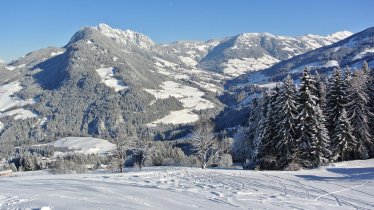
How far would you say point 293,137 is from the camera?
55.1 m

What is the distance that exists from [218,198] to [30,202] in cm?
1085

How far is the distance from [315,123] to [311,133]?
1.41 meters

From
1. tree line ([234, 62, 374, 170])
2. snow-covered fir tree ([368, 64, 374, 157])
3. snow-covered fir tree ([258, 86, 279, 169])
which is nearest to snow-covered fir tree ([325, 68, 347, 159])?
tree line ([234, 62, 374, 170])

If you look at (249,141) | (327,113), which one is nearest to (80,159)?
(249,141)

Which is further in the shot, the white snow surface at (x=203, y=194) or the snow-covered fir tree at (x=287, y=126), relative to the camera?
the snow-covered fir tree at (x=287, y=126)

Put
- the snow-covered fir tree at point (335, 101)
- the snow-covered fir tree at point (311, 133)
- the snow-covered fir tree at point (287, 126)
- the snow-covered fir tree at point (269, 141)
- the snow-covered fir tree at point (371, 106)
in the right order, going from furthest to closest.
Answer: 1. the snow-covered fir tree at point (371, 106)
2. the snow-covered fir tree at point (335, 101)
3. the snow-covered fir tree at point (269, 141)
4. the snow-covered fir tree at point (311, 133)
5. the snow-covered fir tree at point (287, 126)

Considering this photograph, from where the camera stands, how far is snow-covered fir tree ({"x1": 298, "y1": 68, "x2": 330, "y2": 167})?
54.7 m

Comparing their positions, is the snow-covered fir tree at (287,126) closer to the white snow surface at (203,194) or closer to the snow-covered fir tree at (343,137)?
the snow-covered fir tree at (343,137)

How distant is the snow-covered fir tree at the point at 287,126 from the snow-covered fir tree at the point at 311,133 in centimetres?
88

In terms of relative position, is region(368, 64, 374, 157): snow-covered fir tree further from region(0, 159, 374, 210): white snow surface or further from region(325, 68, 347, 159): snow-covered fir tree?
region(0, 159, 374, 210): white snow surface

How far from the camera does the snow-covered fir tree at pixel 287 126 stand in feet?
179

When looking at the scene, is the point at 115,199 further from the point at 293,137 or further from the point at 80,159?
the point at 80,159

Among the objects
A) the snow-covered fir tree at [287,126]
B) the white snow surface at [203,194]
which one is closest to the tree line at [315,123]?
the snow-covered fir tree at [287,126]

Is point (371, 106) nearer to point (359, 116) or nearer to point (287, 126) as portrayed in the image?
point (359, 116)
